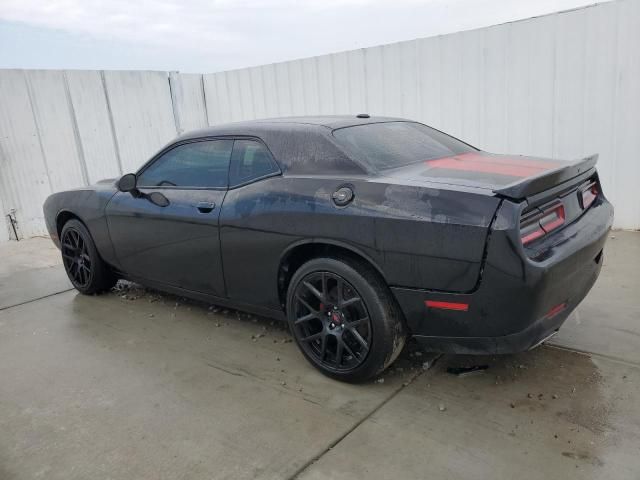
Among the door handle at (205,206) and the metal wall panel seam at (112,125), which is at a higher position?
the metal wall panel seam at (112,125)

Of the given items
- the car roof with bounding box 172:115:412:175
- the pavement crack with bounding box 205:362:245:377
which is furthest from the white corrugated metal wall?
the pavement crack with bounding box 205:362:245:377

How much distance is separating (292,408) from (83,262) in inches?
118

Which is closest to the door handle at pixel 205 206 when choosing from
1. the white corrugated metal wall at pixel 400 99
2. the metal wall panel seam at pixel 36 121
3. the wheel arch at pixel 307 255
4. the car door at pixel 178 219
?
the car door at pixel 178 219

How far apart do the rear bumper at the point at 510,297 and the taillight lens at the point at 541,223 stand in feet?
0.17

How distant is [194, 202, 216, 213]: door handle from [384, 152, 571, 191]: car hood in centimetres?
128

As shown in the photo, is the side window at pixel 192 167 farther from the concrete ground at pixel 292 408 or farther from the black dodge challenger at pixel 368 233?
the concrete ground at pixel 292 408

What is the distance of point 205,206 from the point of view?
365 centimetres

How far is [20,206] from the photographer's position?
779 centimetres

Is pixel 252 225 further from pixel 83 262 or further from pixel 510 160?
pixel 83 262

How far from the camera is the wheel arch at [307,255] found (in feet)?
9.47

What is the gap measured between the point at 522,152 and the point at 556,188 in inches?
147

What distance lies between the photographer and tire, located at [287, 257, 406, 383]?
286 cm

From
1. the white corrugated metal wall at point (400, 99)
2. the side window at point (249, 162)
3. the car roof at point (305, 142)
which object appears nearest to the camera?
the car roof at point (305, 142)

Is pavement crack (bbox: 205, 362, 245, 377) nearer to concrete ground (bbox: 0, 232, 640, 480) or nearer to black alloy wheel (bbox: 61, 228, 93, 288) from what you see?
concrete ground (bbox: 0, 232, 640, 480)
